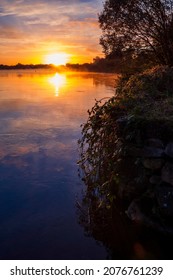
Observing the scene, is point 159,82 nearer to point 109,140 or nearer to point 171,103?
point 171,103

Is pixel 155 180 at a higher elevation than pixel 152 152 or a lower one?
lower

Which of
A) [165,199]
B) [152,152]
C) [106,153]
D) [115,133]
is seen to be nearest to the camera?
[165,199]

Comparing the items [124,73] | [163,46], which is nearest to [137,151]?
[124,73]

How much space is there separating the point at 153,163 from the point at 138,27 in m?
13.7

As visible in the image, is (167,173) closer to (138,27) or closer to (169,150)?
(169,150)

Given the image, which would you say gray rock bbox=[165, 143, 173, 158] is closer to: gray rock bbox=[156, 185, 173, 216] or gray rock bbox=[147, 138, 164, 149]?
gray rock bbox=[147, 138, 164, 149]

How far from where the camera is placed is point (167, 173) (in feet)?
17.8

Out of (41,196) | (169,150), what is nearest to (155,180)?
(169,150)

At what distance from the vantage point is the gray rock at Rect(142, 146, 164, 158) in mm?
5582

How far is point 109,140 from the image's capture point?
656cm

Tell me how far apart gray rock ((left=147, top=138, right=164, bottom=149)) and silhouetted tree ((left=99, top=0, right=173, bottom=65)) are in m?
11.9

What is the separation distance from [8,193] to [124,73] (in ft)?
35.8

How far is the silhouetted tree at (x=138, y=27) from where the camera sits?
16797 mm

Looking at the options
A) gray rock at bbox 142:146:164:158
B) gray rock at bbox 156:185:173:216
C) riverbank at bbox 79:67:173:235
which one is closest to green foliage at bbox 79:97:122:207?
riverbank at bbox 79:67:173:235
